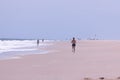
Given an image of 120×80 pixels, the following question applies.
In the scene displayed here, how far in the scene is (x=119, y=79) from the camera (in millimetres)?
9922

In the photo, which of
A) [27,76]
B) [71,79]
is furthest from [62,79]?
[27,76]

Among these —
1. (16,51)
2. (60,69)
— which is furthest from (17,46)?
(60,69)

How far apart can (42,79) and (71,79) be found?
1024 mm

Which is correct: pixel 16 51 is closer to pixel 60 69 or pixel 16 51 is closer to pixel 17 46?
pixel 60 69

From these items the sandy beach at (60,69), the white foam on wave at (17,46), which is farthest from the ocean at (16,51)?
the sandy beach at (60,69)

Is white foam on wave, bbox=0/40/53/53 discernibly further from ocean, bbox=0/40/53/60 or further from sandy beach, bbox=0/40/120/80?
sandy beach, bbox=0/40/120/80

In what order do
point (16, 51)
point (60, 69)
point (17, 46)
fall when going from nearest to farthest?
point (60, 69)
point (16, 51)
point (17, 46)

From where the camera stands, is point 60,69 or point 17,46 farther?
point 17,46

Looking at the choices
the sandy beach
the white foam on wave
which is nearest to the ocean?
the white foam on wave

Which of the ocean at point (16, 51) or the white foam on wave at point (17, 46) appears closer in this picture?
the ocean at point (16, 51)

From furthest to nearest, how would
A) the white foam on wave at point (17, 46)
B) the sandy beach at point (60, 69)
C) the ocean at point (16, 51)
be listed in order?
the white foam on wave at point (17, 46)
the ocean at point (16, 51)
the sandy beach at point (60, 69)

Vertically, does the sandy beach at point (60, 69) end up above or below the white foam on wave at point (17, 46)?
above

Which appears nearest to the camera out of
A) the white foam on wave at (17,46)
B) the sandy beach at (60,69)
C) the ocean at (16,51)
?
the sandy beach at (60,69)

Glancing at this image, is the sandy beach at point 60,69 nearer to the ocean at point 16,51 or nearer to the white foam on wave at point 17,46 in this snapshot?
the ocean at point 16,51
